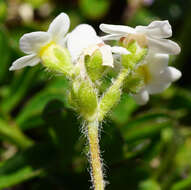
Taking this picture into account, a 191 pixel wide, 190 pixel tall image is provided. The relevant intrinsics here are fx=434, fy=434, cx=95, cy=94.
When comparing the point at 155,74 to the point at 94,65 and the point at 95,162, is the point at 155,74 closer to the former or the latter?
the point at 94,65

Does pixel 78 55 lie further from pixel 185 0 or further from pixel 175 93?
pixel 185 0

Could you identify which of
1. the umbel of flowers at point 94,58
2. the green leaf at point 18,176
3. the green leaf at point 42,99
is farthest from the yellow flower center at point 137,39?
the green leaf at point 18,176

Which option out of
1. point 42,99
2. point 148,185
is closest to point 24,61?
point 42,99

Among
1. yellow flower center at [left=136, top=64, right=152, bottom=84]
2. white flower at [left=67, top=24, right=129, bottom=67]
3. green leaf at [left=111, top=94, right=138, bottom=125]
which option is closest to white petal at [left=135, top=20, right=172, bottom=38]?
white flower at [left=67, top=24, right=129, bottom=67]

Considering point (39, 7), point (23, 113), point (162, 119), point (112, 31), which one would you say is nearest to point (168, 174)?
point (162, 119)

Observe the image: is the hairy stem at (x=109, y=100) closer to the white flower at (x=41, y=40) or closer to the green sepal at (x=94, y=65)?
the green sepal at (x=94, y=65)

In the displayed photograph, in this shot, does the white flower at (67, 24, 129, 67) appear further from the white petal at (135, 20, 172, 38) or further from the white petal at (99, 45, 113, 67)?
the white petal at (135, 20, 172, 38)
